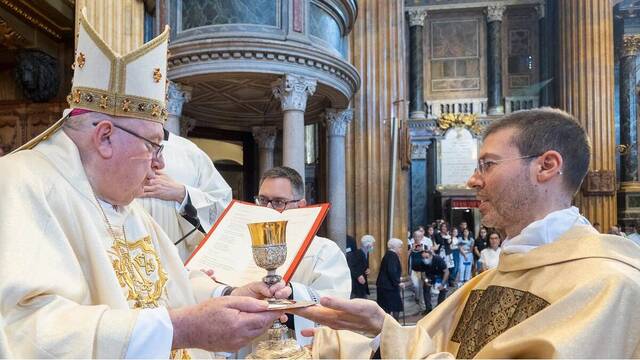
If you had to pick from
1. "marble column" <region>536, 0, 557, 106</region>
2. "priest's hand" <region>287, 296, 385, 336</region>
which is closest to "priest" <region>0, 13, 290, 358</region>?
"priest's hand" <region>287, 296, 385, 336</region>

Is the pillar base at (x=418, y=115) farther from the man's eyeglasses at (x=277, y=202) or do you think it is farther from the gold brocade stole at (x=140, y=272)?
the gold brocade stole at (x=140, y=272)

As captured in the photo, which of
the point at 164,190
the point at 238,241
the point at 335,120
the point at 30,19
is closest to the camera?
the point at 238,241

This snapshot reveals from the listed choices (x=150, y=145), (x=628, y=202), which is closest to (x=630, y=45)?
(x=628, y=202)

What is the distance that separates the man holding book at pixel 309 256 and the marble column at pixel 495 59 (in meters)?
17.7

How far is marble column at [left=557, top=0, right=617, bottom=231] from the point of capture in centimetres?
1384

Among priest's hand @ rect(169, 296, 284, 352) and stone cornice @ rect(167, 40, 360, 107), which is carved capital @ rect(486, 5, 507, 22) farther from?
priest's hand @ rect(169, 296, 284, 352)

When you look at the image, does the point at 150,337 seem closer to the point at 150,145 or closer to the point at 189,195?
the point at 150,145

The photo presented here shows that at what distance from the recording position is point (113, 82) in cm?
174

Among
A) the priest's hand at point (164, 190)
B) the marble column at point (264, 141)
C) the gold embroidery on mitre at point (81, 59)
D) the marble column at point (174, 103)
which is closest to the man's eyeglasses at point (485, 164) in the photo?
the gold embroidery on mitre at point (81, 59)

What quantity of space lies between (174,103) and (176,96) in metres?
0.12

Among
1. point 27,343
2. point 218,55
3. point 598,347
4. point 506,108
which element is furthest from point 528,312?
point 506,108

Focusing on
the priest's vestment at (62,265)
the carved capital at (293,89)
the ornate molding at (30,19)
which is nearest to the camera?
the priest's vestment at (62,265)

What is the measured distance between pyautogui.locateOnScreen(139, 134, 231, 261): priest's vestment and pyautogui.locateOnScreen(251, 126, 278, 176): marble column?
817cm

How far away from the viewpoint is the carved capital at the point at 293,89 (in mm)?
7578
